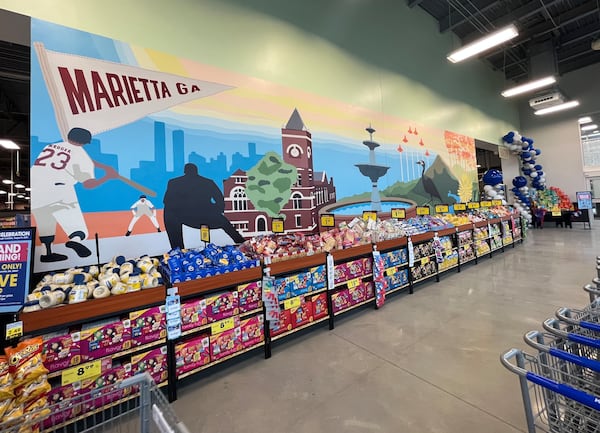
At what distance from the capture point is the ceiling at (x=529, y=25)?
6887mm

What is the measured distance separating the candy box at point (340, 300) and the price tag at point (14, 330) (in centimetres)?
262

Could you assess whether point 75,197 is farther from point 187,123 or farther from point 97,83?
point 187,123

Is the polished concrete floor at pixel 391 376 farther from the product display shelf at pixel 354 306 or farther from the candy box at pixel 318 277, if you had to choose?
the candy box at pixel 318 277

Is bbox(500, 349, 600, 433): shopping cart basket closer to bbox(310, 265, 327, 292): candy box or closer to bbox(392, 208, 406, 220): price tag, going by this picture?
bbox(310, 265, 327, 292): candy box

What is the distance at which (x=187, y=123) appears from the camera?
10.1 feet

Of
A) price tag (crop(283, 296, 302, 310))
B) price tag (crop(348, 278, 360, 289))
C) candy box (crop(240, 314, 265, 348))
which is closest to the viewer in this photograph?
candy box (crop(240, 314, 265, 348))

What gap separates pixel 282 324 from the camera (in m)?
2.75

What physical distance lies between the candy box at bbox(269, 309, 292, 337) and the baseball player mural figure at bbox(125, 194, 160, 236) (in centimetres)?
160

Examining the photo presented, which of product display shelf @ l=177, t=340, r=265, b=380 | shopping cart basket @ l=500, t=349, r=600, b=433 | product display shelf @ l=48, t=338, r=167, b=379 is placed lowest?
product display shelf @ l=177, t=340, r=265, b=380

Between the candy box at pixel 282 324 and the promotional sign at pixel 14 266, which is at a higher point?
the promotional sign at pixel 14 266

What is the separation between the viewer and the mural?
236cm

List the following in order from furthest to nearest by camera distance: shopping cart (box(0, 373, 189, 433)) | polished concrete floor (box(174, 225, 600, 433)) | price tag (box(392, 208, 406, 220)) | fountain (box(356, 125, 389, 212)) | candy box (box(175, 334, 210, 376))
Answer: fountain (box(356, 125, 389, 212)) → price tag (box(392, 208, 406, 220)) → candy box (box(175, 334, 210, 376)) → polished concrete floor (box(174, 225, 600, 433)) → shopping cart (box(0, 373, 189, 433))

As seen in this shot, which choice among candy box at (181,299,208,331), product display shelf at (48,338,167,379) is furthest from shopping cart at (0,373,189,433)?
candy box at (181,299,208,331)

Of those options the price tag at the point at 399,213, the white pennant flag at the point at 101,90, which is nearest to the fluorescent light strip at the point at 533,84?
the price tag at the point at 399,213
